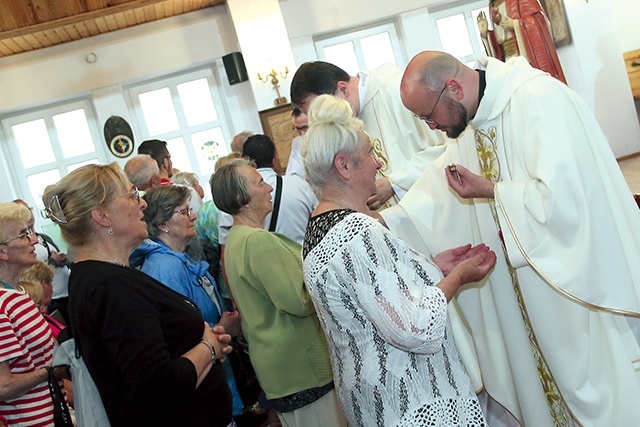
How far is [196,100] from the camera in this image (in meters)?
10.9

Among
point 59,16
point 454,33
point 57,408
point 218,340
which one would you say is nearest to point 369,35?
point 454,33

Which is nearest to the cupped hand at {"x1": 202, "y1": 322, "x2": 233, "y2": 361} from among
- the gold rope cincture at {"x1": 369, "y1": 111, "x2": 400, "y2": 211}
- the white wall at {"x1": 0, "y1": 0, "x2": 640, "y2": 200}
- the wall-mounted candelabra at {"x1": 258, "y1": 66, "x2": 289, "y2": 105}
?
the gold rope cincture at {"x1": 369, "y1": 111, "x2": 400, "y2": 211}

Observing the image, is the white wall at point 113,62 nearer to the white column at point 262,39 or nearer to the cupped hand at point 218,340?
the white column at point 262,39

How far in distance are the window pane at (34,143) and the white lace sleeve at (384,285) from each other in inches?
373

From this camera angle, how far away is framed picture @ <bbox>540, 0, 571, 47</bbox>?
9204 mm

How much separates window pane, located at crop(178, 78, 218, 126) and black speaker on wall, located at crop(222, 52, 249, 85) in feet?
2.60

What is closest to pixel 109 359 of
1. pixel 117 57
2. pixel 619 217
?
pixel 619 217

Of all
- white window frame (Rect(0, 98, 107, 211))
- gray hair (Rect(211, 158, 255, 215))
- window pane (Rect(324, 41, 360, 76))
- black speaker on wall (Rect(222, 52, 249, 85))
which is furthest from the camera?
window pane (Rect(324, 41, 360, 76))

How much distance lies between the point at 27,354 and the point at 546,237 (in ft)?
6.32

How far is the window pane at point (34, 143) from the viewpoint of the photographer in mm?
10648

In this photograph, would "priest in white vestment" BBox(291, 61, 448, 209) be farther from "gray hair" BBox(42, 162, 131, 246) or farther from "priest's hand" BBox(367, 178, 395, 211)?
"gray hair" BBox(42, 162, 131, 246)

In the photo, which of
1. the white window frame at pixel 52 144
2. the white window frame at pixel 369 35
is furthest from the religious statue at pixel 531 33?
the white window frame at pixel 52 144

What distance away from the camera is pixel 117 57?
10.3 meters

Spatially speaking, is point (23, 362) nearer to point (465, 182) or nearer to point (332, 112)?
point (332, 112)
